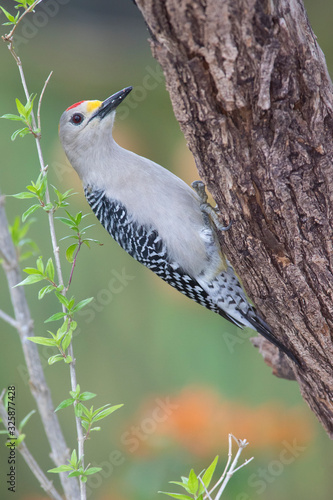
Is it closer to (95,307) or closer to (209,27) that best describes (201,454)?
(95,307)

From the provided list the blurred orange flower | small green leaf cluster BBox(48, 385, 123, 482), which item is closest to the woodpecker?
small green leaf cluster BBox(48, 385, 123, 482)

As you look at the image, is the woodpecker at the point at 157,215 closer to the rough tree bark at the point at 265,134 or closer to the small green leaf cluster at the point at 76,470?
the rough tree bark at the point at 265,134

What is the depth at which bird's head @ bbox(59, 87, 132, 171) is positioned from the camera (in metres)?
2.10

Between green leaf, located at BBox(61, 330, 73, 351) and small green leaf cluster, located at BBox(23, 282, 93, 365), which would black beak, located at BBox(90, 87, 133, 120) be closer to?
small green leaf cluster, located at BBox(23, 282, 93, 365)

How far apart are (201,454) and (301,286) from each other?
2.09 m

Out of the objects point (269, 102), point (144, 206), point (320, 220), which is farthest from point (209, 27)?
point (144, 206)

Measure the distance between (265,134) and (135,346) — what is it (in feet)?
8.06

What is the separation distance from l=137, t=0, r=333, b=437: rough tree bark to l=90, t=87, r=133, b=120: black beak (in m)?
0.71

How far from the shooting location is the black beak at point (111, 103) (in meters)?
2.02

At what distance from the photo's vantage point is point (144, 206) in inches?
79.0

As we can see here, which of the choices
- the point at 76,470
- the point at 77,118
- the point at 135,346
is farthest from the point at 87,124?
the point at 135,346

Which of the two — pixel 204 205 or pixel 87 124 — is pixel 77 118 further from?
pixel 204 205

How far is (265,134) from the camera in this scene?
4.38 ft

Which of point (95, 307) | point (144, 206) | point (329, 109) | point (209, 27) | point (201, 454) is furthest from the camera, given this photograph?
point (95, 307)
